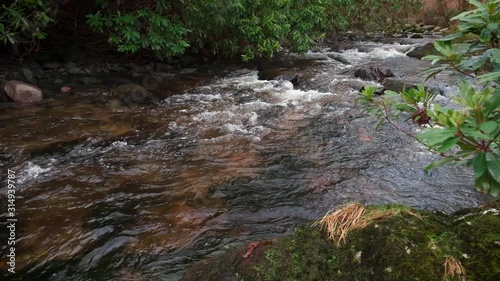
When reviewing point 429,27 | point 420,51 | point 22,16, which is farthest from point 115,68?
point 429,27

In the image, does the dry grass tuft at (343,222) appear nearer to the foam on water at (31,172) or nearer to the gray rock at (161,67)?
the foam on water at (31,172)

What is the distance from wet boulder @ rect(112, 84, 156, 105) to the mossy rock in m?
6.14

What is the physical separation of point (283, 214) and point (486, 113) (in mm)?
2847

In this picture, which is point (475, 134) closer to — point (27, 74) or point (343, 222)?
point (343, 222)

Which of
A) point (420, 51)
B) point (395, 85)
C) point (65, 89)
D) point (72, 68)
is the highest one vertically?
point (72, 68)

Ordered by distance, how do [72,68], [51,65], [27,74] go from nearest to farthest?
[27,74], [51,65], [72,68]

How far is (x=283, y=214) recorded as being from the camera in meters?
4.04

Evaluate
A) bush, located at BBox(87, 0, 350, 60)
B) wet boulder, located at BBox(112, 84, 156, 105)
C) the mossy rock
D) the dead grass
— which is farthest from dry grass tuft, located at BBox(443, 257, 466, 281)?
bush, located at BBox(87, 0, 350, 60)

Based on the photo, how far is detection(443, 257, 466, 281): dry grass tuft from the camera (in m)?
1.67

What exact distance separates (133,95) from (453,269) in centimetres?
718

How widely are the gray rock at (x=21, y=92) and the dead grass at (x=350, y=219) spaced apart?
7.12 m

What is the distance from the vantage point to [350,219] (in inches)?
82.8

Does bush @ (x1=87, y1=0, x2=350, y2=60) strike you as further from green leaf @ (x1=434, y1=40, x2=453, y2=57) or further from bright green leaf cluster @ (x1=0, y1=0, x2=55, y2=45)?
green leaf @ (x1=434, y1=40, x2=453, y2=57)

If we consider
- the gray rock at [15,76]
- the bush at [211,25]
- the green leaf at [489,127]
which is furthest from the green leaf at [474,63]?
the gray rock at [15,76]
